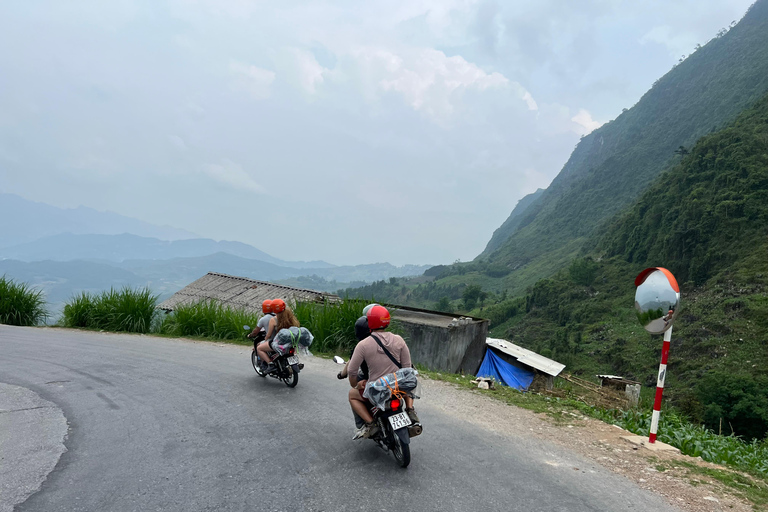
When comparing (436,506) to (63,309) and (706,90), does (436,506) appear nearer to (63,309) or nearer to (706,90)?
(63,309)

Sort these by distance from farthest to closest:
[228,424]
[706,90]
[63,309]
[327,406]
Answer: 1. [706,90]
2. [63,309]
3. [327,406]
4. [228,424]

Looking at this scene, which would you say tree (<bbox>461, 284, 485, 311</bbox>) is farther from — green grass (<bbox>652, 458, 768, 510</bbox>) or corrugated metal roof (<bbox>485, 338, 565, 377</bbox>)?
green grass (<bbox>652, 458, 768, 510</bbox>)

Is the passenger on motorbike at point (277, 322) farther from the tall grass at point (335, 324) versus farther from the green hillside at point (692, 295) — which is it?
the green hillside at point (692, 295)

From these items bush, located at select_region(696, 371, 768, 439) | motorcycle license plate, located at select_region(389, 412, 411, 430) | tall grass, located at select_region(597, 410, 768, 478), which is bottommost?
bush, located at select_region(696, 371, 768, 439)

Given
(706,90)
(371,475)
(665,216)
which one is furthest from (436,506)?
(706,90)

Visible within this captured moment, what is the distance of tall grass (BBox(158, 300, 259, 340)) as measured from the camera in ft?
46.9

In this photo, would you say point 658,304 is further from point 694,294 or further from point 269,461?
point 694,294

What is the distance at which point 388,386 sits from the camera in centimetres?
485

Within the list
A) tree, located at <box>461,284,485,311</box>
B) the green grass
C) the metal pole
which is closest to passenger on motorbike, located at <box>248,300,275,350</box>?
the metal pole

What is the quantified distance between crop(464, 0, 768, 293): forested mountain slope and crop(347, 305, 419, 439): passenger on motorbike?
434 feet

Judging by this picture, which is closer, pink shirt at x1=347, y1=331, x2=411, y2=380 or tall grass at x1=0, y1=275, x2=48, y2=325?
pink shirt at x1=347, y1=331, x2=411, y2=380

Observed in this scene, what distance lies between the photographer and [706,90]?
157375 millimetres

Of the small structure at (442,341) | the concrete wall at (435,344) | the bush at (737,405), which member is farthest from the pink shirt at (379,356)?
the bush at (737,405)

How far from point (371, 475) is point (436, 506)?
0.76 metres
